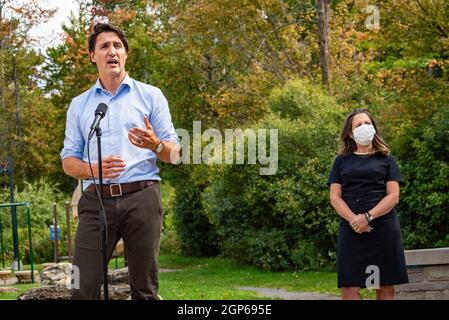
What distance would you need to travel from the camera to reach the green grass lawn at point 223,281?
13156 millimetres

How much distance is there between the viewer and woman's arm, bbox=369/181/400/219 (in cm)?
673

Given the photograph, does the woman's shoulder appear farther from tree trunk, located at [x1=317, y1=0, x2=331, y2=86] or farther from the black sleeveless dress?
tree trunk, located at [x1=317, y1=0, x2=331, y2=86]

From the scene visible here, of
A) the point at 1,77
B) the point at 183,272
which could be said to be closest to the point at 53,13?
the point at 1,77

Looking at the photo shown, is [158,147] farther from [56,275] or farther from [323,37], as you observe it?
[323,37]

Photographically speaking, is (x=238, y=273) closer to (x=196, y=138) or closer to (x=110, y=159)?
(x=196, y=138)

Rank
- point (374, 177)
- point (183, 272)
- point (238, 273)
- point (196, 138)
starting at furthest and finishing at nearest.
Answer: point (196, 138) → point (183, 272) → point (238, 273) → point (374, 177)

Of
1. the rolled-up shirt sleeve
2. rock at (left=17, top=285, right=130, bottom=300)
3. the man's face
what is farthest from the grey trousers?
rock at (left=17, top=285, right=130, bottom=300)

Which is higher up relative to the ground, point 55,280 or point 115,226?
point 115,226

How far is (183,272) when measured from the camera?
69.8 ft

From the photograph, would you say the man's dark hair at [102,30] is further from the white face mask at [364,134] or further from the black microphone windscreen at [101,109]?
the white face mask at [364,134]

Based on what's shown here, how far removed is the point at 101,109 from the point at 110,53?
42 cm

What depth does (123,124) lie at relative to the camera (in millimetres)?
5527

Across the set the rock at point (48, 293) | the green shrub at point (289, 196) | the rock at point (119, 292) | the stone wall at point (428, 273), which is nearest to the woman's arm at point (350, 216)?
the stone wall at point (428, 273)

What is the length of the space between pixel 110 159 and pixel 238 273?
46.2 feet
